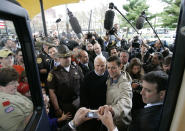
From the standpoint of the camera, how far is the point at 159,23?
35.8ft

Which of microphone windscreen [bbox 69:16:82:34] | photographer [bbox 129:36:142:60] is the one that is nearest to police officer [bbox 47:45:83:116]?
microphone windscreen [bbox 69:16:82:34]

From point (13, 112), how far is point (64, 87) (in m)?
1.17

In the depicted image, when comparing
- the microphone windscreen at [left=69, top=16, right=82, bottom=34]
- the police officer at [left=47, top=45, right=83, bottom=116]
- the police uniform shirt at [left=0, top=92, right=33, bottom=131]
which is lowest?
the police officer at [left=47, top=45, right=83, bottom=116]

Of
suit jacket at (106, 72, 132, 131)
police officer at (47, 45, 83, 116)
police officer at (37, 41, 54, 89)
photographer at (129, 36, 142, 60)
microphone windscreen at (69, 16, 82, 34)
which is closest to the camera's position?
suit jacket at (106, 72, 132, 131)

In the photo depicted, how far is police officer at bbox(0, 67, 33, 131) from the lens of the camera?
795 millimetres

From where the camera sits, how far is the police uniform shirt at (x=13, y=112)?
787 millimetres

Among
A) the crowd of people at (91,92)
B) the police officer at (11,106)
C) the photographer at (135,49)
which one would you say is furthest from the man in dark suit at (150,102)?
the photographer at (135,49)

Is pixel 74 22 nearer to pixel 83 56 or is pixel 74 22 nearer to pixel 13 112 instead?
pixel 83 56

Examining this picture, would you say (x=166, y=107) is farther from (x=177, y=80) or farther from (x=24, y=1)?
(x=24, y=1)

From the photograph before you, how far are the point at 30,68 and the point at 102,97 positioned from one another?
0.99m

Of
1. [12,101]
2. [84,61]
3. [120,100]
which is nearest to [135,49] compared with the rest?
[84,61]

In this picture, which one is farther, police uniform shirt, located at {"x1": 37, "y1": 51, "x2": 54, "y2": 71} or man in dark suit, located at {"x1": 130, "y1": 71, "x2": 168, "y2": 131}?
police uniform shirt, located at {"x1": 37, "y1": 51, "x2": 54, "y2": 71}

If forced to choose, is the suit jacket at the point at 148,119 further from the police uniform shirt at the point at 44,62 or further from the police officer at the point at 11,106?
the police uniform shirt at the point at 44,62

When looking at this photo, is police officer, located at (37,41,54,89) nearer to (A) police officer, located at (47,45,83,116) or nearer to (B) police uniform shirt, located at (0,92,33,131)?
(A) police officer, located at (47,45,83,116)
